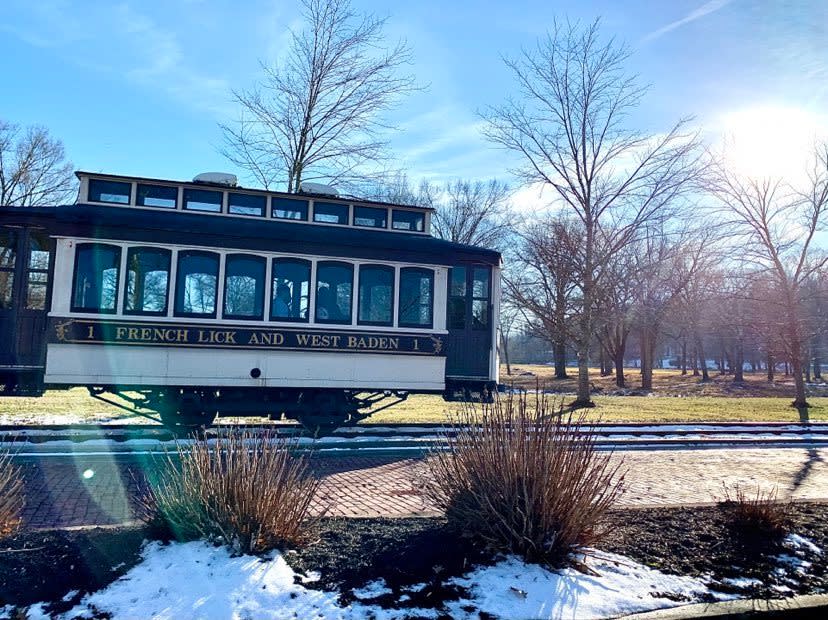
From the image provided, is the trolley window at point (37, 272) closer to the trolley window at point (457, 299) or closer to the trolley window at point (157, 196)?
the trolley window at point (157, 196)

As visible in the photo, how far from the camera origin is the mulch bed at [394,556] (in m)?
4.00

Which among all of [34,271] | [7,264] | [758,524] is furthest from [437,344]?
[7,264]

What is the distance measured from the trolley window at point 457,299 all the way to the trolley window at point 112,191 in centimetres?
581

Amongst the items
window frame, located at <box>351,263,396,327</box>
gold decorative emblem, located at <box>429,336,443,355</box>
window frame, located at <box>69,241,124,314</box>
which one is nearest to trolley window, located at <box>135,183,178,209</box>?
window frame, located at <box>69,241,124,314</box>

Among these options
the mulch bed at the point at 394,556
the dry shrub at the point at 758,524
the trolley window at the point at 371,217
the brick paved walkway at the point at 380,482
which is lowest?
the brick paved walkway at the point at 380,482

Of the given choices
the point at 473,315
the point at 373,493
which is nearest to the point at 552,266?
the point at 473,315

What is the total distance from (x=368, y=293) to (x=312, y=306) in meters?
0.99

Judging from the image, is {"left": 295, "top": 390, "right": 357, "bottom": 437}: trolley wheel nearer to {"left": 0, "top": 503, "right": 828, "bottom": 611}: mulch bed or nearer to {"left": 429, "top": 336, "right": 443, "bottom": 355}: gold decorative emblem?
{"left": 429, "top": 336, "right": 443, "bottom": 355}: gold decorative emblem

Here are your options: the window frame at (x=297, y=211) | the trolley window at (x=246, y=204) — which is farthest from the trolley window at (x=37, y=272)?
the window frame at (x=297, y=211)

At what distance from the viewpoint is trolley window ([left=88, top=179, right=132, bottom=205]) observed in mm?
10492

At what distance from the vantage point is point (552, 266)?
22203 millimetres

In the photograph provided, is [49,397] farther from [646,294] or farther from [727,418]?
[646,294]

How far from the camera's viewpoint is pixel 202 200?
1090 centimetres

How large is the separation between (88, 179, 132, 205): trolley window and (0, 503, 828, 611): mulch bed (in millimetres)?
7078
